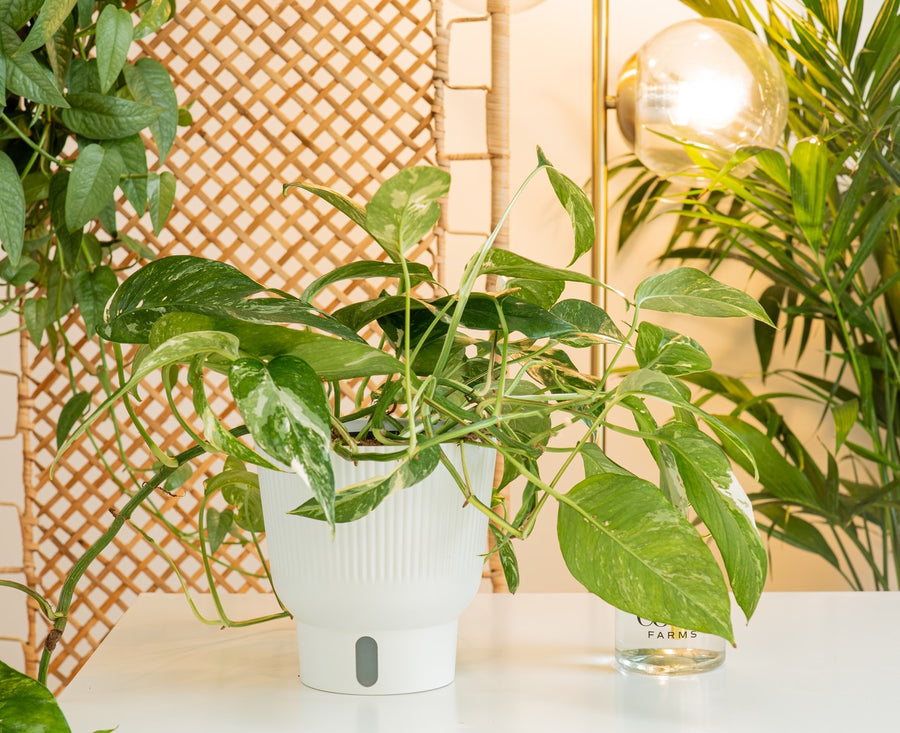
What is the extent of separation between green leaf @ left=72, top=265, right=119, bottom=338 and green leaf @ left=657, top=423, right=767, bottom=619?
50cm

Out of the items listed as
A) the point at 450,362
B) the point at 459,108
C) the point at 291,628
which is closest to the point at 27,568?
the point at 291,628

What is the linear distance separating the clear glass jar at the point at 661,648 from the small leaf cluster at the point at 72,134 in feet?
1.47

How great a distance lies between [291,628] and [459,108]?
1.69 metres

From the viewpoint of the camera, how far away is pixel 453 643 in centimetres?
56

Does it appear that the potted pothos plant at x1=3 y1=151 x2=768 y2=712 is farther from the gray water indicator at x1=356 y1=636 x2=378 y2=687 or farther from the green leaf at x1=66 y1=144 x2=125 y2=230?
the green leaf at x1=66 y1=144 x2=125 y2=230

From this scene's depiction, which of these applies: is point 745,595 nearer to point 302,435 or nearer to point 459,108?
point 302,435

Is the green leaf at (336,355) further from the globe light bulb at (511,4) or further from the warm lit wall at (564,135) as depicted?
the warm lit wall at (564,135)

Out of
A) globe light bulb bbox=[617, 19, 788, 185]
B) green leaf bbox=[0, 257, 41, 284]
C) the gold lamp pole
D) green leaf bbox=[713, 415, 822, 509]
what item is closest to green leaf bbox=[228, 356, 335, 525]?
green leaf bbox=[0, 257, 41, 284]

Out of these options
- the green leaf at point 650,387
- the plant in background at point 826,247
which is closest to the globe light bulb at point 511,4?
the plant in background at point 826,247

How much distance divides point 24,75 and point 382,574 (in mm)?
409

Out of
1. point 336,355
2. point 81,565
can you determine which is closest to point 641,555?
point 336,355

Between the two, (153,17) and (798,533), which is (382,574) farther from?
(798,533)

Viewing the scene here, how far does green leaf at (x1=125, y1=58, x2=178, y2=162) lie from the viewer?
80 centimetres

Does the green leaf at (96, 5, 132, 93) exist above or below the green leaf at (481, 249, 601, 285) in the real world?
above
